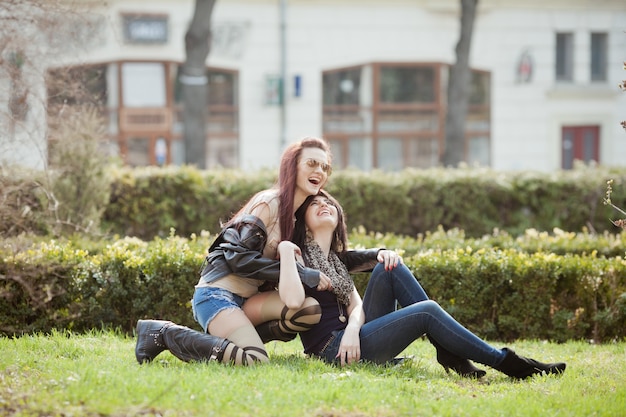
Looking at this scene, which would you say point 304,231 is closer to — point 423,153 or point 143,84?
point 143,84

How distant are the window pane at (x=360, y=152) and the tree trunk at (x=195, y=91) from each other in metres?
6.50

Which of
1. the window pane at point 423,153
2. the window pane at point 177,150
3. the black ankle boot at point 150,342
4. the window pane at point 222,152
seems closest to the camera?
the black ankle boot at point 150,342

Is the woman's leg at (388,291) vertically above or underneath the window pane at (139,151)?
underneath

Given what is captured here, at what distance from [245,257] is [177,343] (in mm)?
679

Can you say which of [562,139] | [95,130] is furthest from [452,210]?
[562,139]

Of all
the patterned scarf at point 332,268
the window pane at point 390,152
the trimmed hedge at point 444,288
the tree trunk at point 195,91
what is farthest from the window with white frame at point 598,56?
the patterned scarf at point 332,268

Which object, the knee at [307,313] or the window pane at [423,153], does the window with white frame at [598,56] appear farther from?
the knee at [307,313]

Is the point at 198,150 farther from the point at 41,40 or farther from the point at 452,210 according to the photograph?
the point at 41,40

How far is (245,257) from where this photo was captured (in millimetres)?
5449

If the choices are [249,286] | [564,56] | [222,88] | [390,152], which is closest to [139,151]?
[222,88]

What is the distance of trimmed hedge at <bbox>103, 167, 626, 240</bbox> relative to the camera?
1176 cm

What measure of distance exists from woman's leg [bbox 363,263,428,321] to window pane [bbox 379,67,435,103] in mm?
18560

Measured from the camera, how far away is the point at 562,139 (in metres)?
25.2

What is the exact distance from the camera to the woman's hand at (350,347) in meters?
5.43
